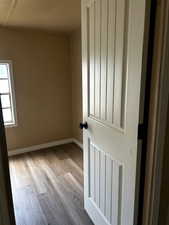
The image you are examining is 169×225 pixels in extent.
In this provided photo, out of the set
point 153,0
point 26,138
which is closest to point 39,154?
point 26,138

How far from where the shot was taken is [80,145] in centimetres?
357

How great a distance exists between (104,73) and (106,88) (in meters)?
0.11

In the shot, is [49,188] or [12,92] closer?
[49,188]

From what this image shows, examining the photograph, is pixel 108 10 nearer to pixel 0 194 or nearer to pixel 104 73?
pixel 104 73

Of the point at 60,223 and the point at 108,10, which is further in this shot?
the point at 60,223

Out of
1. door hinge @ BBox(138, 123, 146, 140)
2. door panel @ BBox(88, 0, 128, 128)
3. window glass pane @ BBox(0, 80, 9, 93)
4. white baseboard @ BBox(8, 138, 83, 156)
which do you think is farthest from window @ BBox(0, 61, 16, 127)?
door hinge @ BBox(138, 123, 146, 140)

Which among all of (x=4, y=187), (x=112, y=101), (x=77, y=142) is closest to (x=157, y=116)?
(x=112, y=101)

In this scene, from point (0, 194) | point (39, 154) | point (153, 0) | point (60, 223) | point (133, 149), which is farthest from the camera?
point (39, 154)

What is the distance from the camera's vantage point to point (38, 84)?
330 centimetres

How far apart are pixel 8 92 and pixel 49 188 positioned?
6.15 feet

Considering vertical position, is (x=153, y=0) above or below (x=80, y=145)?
above

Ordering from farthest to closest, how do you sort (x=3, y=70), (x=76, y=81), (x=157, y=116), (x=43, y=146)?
(x=43, y=146)
(x=76, y=81)
(x=3, y=70)
(x=157, y=116)

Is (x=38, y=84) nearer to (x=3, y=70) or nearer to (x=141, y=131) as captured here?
(x=3, y=70)

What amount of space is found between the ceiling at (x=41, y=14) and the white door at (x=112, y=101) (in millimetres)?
668
